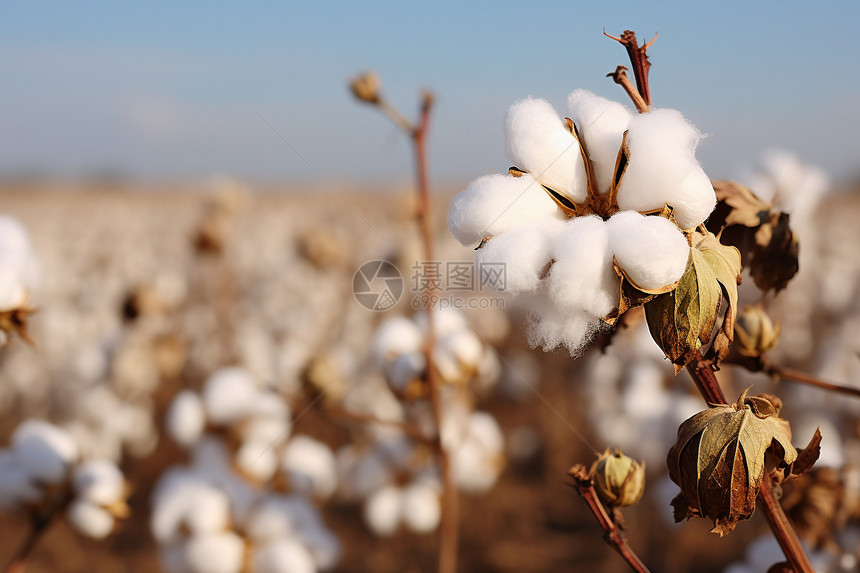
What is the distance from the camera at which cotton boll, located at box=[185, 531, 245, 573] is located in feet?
5.64

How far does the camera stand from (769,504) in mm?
721

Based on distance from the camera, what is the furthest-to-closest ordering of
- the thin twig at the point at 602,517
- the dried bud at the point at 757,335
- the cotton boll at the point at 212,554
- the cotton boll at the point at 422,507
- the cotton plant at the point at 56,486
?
1. the cotton boll at the point at 422,507
2. the cotton boll at the point at 212,554
3. the cotton plant at the point at 56,486
4. the dried bud at the point at 757,335
5. the thin twig at the point at 602,517

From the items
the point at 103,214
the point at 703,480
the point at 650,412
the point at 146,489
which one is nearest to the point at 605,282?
the point at 703,480

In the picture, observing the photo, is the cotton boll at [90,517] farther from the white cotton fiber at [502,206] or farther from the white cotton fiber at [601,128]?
the white cotton fiber at [601,128]

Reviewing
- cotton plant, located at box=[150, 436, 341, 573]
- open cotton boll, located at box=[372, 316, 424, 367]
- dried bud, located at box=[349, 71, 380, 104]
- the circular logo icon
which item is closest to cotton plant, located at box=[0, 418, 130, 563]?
cotton plant, located at box=[150, 436, 341, 573]

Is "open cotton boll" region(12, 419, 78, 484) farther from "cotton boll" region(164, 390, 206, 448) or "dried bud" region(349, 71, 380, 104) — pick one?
A: "dried bud" region(349, 71, 380, 104)

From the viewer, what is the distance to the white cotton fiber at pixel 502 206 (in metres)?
0.67

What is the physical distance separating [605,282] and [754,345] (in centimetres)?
54

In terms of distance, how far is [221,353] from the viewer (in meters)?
6.31

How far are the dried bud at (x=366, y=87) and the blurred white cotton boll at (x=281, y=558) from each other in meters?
1.33

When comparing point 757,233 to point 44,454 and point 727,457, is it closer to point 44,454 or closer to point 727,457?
point 727,457

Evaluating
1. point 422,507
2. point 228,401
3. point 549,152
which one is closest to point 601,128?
point 549,152

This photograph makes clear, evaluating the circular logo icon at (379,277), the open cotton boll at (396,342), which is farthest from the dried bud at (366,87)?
the circular logo icon at (379,277)

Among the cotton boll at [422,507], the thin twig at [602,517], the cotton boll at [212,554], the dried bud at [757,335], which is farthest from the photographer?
the cotton boll at [422,507]
